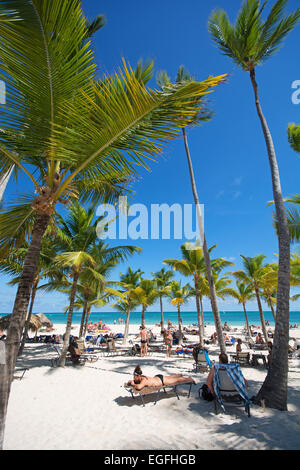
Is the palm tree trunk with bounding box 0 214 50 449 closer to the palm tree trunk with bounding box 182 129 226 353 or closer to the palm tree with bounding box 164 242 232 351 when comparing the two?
the palm tree trunk with bounding box 182 129 226 353

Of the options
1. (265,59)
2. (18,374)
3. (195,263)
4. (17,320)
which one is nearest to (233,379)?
(17,320)

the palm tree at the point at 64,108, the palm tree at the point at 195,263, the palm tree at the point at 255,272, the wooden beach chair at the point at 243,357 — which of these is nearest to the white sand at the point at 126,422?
the palm tree at the point at 64,108

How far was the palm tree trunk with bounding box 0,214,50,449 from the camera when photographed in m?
2.64

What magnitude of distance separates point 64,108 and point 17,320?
2.74m

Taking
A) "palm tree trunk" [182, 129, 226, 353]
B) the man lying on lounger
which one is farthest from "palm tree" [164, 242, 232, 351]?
the man lying on lounger

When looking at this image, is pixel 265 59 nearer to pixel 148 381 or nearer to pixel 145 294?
pixel 148 381

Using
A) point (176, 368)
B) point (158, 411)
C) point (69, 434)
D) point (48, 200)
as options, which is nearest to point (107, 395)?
point (158, 411)

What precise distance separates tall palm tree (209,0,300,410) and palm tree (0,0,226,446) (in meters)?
5.21

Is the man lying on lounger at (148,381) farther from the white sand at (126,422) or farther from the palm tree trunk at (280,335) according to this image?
the palm tree trunk at (280,335)

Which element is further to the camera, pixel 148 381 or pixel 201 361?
pixel 201 361

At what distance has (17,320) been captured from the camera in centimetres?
291

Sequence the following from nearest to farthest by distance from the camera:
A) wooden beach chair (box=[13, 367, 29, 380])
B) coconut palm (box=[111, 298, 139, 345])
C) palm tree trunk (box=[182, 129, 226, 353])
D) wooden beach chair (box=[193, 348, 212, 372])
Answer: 1. wooden beach chair (box=[13, 367, 29, 380])
2. wooden beach chair (box=[193, 348, 212, 372])
3. palm tree trunk (box=[182, 129, 226, 353])
4. coconut palm (box=[111, 298, 139, 345])

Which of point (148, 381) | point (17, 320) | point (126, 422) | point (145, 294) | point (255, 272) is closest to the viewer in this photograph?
point (17, 320)
